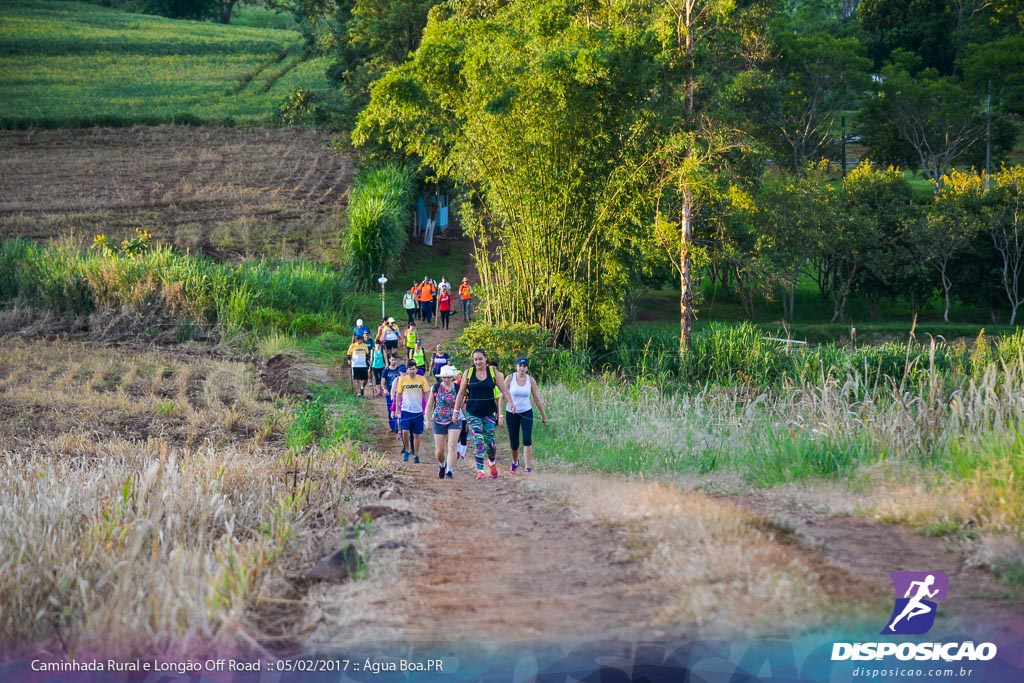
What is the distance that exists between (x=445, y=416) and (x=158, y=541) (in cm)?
517

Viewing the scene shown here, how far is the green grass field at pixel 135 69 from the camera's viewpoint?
60719 millimetres

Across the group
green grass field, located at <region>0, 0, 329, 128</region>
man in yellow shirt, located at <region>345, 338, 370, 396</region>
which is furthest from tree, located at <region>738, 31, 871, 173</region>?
man in yellow shirt, located at <region>345, 338, 370, 396</region>

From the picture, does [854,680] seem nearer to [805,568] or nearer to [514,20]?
[805,568]

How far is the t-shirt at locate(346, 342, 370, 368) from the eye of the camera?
67.1 feet

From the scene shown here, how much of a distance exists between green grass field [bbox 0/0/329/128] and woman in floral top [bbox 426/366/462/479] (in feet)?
171

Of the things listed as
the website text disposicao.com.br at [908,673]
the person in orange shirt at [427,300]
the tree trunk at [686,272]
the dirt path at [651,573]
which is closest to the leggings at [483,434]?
the dirt path at [651,573]

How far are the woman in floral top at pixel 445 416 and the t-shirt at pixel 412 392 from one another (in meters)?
1.07

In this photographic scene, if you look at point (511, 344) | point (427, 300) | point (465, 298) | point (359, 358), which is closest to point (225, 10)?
point (427, 300)

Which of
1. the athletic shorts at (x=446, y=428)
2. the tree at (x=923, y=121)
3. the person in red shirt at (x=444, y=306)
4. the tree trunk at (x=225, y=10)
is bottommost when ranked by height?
the person in red shirt at (x=444, y=306)

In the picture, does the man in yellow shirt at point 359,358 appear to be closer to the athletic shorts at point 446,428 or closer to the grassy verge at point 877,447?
the grassy verge at point 877,447

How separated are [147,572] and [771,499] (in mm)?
5303

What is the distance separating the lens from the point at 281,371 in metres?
24.6

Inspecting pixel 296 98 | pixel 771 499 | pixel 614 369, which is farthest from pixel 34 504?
pixel 296 98

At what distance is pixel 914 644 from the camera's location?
20.0 ft
